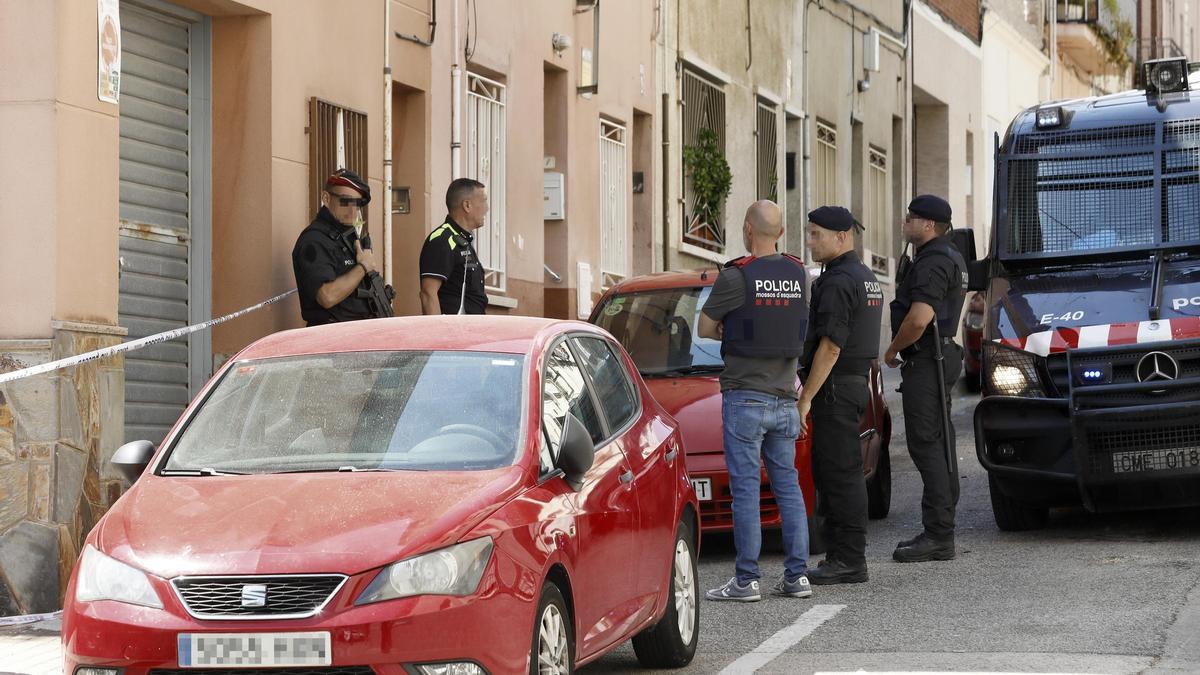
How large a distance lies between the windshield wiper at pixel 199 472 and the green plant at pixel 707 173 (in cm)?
1516

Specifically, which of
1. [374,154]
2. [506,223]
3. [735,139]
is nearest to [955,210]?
[735,139]

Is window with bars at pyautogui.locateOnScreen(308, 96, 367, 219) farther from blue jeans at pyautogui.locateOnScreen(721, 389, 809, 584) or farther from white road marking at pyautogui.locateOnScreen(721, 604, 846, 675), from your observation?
white road marking at pyautogui.locateOnScreen(721, 604, 846, 675)

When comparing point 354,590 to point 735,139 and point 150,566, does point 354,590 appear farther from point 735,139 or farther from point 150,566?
point 735,139

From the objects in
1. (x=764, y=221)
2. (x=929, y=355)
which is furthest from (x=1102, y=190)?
(x=764, y=221)

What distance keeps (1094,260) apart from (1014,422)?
1374mm

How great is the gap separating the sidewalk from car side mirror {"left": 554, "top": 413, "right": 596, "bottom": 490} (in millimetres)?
2500

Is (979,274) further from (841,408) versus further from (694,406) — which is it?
(841,408)

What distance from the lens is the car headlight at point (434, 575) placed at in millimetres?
6160

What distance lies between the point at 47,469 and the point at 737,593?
11.2 ft

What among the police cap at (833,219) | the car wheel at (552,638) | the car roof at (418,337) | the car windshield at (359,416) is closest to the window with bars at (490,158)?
the police cap at (833,219)

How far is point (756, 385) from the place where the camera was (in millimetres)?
9914

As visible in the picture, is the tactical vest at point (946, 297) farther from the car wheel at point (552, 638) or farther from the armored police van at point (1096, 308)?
the car wheel at point (552, 638)

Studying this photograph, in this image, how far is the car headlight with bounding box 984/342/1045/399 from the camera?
11734 mm

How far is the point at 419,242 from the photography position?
15.3 m
